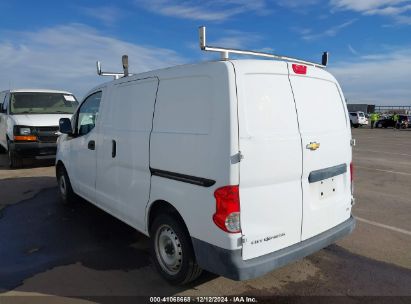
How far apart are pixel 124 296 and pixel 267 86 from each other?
7.60 feet

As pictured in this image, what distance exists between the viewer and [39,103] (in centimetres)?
1091

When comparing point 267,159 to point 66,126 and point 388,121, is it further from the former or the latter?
point 388,121

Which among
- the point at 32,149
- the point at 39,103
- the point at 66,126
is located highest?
the point at 39,103

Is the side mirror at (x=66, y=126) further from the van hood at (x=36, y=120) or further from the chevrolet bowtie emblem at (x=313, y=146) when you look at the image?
the van hood at (x=36, y=120)

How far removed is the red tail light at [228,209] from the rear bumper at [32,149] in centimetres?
827

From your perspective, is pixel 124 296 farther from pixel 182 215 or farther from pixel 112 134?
pixel 112 134

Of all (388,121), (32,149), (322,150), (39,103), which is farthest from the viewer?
(388,121)

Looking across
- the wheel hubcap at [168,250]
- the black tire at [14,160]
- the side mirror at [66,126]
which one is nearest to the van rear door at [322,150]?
the wheel hubcap at [168,250]

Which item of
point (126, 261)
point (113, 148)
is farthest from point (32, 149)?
point (126, 261)

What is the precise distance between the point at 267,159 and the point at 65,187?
443cm

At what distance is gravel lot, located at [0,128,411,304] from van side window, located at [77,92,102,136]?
1404 mm

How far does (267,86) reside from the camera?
10.4 ft

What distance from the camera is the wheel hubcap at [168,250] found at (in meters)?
3.56

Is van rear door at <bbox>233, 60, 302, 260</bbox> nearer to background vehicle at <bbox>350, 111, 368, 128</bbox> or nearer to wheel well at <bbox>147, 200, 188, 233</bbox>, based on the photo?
wheel well at <bbox>147, 200, 188, 233</bbox>
